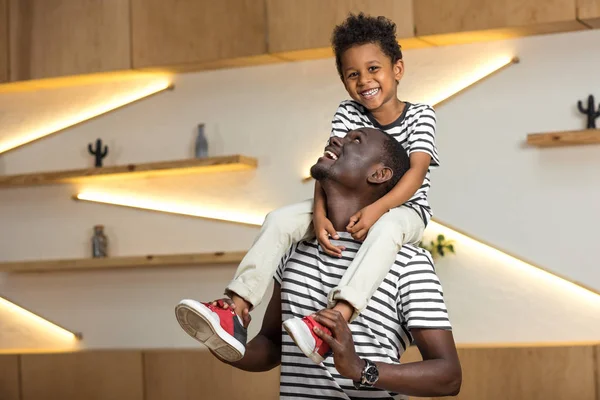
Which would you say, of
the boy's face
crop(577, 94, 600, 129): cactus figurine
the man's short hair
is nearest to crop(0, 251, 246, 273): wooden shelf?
crop(577, 94, 600, 129): cactus figurine

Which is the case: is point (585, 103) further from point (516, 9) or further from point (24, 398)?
point (24, 398)

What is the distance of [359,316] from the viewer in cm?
188

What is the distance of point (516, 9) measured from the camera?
4117 millimetres

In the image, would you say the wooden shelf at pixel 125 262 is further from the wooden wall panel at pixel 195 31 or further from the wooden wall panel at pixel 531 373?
the wooden wall panel at pixel 531 373

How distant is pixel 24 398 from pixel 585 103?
3.08m

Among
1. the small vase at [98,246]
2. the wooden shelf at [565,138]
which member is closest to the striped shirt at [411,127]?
the wooden shelf at [565,138]

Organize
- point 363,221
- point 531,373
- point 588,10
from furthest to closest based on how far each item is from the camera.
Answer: point 588,10
point 531,373
point 363,221

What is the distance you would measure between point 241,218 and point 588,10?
1.95 metres

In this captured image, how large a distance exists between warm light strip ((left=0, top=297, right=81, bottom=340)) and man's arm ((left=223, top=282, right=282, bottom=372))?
3239 millimetres

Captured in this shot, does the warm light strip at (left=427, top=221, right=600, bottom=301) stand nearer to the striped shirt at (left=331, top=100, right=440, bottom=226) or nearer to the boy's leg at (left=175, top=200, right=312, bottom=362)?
the striped shirt at (left=331, top=100, right=440, bottom=226)

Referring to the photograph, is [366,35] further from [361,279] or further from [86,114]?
[86,114]

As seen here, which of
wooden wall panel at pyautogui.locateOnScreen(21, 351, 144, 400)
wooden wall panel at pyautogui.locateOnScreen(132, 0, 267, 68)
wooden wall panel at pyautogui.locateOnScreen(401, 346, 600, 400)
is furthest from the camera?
wooden wall panel at pyautogui.locateOnScreen(132, 0, 267, 68)

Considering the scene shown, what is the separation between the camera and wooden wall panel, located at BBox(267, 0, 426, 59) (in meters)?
4.32

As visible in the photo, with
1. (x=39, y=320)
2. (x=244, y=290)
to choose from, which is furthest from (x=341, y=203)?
(x=39, y=320)
